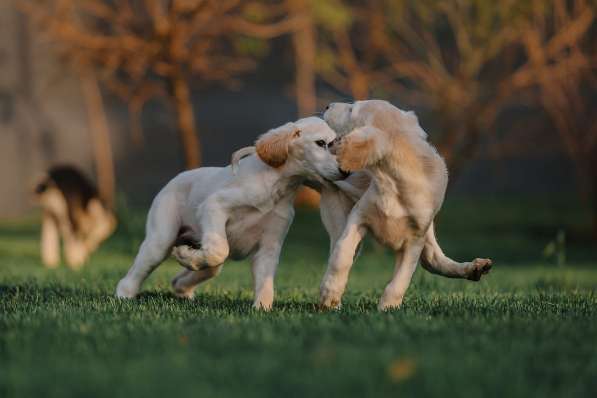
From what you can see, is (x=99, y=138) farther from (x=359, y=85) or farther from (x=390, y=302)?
(x=390, y=302)

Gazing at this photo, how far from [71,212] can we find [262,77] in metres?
10.8

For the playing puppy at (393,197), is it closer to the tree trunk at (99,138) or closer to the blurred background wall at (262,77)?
the blurred background wall at (262,77)

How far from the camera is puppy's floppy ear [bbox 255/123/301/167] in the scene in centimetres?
541

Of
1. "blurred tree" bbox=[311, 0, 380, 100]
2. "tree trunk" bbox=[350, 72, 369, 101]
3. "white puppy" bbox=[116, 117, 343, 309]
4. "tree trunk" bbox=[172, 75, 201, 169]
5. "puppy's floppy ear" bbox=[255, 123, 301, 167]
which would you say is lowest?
"white puppy" bbox=[116, 117, 343, 309]

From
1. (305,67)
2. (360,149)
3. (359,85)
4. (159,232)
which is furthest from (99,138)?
(360,149)

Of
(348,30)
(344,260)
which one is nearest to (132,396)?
(344,260)

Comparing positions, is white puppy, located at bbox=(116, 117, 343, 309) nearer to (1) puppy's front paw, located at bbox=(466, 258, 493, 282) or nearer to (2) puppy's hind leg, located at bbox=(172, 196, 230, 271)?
(2) puppy's hind leg, located at bbox=(172, 196, 230, 271)

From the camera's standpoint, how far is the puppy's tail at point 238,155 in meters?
5.57

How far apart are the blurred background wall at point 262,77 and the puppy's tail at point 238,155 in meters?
7.72

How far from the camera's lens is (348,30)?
18750 mm

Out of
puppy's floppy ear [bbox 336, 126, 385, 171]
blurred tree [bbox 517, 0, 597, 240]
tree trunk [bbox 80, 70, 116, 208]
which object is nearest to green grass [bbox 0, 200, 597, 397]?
puppy's floppy ear [bbox 336, 126, 385, 171]

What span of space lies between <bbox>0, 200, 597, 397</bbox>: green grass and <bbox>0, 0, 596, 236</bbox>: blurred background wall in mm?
7338

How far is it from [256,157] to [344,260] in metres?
0.95

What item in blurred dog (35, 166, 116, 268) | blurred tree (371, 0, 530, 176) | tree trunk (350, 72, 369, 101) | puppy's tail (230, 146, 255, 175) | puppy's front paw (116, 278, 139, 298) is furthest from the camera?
tree trunk (350, 72, 369, 101)
